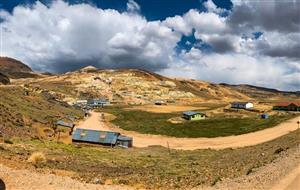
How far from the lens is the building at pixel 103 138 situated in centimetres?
7325

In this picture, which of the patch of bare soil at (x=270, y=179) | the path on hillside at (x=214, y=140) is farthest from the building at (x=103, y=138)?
the patch of bare soil at (x=270, y=179)

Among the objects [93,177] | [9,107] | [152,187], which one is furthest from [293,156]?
[9,107]

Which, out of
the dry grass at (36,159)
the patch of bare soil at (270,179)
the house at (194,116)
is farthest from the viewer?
the house at (194,116)

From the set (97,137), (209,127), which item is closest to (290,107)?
(209,127)

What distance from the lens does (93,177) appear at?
29156mm

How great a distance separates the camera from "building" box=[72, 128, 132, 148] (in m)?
73.2

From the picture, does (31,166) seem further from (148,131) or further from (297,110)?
(297,110)

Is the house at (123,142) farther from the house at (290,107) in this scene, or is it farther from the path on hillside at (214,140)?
the house at (290,107)

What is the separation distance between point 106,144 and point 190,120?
58.7 m

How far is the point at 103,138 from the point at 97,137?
1.49 m

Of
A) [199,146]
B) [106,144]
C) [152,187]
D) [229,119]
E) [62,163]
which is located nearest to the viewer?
[152,187]

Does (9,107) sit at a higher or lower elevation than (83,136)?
higher

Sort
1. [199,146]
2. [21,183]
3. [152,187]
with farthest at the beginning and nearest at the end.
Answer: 1. [199,146]
2. [152,187]
3. [21,183]

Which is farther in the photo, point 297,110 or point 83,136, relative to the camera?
point 297,110
